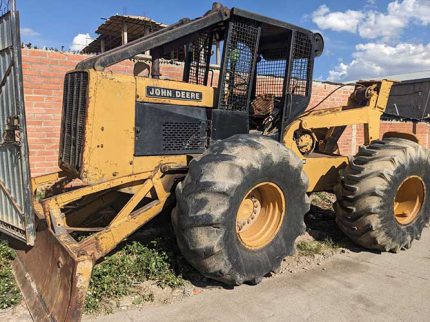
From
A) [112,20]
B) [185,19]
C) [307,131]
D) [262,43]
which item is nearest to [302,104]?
[307,131]

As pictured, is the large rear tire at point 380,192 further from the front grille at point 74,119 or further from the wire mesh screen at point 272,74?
the front grille at point 74,119

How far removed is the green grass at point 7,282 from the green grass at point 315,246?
3099mm

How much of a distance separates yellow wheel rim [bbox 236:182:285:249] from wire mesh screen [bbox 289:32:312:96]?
1.45 metres

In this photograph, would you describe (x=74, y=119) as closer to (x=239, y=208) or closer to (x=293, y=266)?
(x=239, y=208)

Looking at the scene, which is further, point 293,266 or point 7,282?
point 293,266

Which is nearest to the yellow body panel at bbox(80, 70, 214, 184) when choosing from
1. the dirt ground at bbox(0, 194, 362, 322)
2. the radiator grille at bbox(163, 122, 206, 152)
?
the radiator grille at bbox(163, 122, 206, 152)

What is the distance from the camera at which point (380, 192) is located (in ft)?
16.3

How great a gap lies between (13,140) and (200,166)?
5.63 feet

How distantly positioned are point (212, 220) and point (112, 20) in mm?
12698

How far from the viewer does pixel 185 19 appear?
4.87 meters

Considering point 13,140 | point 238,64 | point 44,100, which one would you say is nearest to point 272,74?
point 238,64

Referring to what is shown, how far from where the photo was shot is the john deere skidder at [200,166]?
12.4ft

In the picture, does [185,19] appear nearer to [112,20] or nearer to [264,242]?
[264,242]

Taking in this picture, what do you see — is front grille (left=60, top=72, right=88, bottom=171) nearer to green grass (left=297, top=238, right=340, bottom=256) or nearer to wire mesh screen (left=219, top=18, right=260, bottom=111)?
wire mesh screen (left=219, top=18, right=260, bottom=111)
